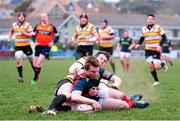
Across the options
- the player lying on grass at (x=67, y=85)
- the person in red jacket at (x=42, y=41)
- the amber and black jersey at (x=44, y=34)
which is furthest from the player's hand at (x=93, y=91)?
the amber and black jersey at (x=44, y=34)

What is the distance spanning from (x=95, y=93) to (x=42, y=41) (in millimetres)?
7472

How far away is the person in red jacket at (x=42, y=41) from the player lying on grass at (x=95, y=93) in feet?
22.2

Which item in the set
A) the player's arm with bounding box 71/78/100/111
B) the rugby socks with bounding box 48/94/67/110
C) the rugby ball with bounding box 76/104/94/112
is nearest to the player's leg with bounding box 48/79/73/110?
the rugby socks with bounding box 48/94/67/110

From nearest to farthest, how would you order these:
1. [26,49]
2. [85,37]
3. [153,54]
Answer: [153,54], [26,49], [85,37]

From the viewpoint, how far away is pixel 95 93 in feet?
29.4

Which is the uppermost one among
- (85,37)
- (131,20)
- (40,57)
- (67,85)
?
(131,20)

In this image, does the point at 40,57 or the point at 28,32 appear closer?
the point at 40,57

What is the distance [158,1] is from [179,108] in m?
107

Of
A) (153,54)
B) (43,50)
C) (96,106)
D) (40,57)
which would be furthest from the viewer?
(153,54)

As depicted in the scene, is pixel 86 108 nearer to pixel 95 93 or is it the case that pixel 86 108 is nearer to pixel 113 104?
pixel 95 93

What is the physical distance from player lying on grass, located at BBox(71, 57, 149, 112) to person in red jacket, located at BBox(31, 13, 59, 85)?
6.76 m

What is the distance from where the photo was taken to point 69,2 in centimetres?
11962

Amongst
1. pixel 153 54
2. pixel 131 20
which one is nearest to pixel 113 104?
pixel 153 54

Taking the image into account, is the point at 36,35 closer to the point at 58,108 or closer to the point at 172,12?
the point at 58,108
